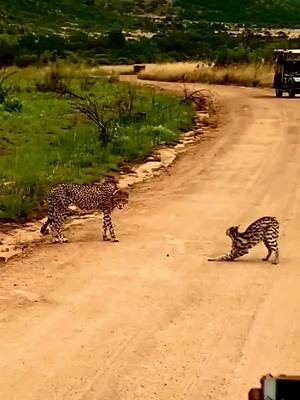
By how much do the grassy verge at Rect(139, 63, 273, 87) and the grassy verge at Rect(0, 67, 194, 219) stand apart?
11174 mm

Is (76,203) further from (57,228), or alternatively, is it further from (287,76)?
(287,76)

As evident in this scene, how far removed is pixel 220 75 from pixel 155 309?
39.2 metres

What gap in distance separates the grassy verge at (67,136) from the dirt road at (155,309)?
1.56 m

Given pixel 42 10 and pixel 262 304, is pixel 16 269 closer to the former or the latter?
pixel 262 304

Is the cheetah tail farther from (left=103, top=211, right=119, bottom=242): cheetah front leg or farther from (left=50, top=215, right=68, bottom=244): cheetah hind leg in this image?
(left=103, top=211, right=119, bottom=242): cheetah front leg

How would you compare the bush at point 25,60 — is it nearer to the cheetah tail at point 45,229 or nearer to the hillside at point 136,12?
the hillside at point 136,12

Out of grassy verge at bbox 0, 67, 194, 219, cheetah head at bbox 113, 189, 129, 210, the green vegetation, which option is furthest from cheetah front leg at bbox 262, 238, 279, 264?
the green vegetation

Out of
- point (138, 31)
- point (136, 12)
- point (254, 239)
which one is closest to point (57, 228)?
point (254, 239)

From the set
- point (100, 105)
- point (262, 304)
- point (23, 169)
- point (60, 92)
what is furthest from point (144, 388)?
point (60, 92)

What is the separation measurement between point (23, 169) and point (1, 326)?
8.68 meters

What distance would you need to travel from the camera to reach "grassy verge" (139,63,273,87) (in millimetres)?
47219

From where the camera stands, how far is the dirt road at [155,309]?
7.58m

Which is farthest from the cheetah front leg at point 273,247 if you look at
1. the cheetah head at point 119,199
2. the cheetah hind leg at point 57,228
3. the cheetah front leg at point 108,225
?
the cheetah hind leg at point 57,228

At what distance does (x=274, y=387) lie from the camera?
4023 millimetres
